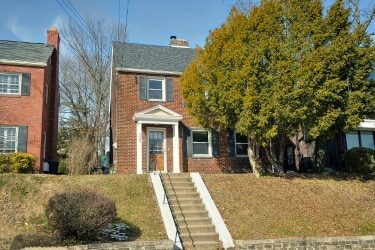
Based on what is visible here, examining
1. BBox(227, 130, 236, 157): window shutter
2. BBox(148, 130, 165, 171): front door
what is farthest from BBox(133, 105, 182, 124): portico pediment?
BBox(227, 130, 236, 157): window shutter

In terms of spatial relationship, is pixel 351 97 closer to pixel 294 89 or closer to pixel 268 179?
pixel 294 89

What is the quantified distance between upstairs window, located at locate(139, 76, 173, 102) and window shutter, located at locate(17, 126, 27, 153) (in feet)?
19.5

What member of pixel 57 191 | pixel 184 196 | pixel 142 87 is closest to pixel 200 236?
pixel 184 196

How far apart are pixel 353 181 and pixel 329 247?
7.24 m

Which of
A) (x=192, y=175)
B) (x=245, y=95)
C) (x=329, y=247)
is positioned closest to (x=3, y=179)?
(x=192, y=175)

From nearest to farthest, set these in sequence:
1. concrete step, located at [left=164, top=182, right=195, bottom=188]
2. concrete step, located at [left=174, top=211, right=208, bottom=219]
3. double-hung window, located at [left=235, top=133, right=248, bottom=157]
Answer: concrete step, located at [left=174, top=211, right=208, bottom=219], concrete step, located at [left=164, top=182, right=195, bottom=188], double-hung window, located at [left=235, top=133, right=248, bottom=157]

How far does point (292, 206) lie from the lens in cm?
1353

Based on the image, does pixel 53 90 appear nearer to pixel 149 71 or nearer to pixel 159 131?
pixel 149 71

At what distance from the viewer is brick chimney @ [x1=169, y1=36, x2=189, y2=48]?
2485 centimetres

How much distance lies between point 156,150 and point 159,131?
1.02m

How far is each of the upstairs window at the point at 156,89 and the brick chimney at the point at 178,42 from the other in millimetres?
5132

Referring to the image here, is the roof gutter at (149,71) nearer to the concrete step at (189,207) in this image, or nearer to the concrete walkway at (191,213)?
the concrete walkway at (191,213)

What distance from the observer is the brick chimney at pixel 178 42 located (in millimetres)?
24850

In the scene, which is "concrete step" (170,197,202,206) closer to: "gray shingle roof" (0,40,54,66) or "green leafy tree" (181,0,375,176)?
"green leafy tree" (181,0,375,176)
